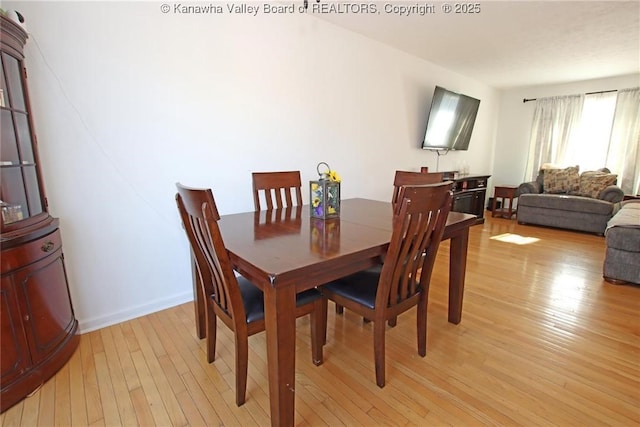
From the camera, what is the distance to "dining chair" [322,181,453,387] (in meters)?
1.32

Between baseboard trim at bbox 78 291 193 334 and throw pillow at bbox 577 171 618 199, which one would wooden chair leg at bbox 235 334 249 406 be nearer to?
baseboard trim at bbox 78 291 193 334

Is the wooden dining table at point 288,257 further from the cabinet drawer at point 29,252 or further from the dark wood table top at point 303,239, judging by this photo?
the cabinet drawer at point 29,252

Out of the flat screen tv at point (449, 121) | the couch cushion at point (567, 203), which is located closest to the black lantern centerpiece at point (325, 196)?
the flat screen tv at point (449, 121)

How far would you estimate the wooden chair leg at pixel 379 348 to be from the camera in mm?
1467

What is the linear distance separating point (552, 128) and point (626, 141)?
3.24 feet

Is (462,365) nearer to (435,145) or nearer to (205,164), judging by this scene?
(205,164)

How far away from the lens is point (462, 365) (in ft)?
5.50

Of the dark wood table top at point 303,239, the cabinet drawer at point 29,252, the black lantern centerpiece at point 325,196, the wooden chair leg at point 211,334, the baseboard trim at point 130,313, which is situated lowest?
the baseboard trim at point 130,313

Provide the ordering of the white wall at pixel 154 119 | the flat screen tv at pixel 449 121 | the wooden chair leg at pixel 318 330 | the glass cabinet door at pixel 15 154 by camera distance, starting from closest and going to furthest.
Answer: the glass cabinet door at pixel 15 154, the wooden chair leg at pixel 318 330, the white wall at pixel 154 119, the flat screen tv at pixel 449 121

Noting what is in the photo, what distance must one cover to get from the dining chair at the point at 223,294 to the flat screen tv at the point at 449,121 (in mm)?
3325

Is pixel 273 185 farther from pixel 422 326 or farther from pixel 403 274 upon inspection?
pixel 422 326

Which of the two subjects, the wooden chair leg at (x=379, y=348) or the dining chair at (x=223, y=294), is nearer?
the dining chair at (x=223, y=294)

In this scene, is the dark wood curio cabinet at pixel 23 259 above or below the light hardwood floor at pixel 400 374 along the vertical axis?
above

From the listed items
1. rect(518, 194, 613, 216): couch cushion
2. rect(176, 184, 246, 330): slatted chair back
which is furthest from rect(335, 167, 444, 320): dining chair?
rect(518, 194, 613, 216): couch cushion
